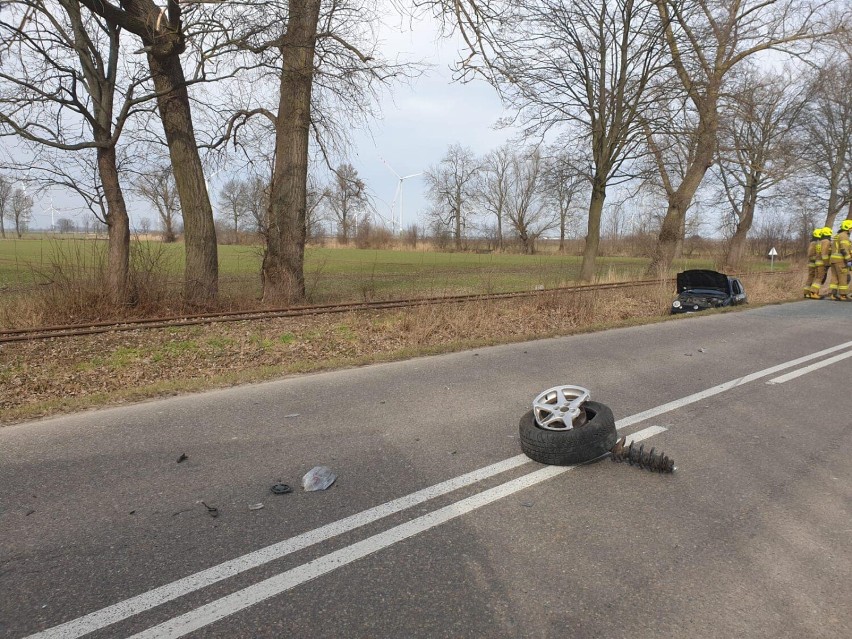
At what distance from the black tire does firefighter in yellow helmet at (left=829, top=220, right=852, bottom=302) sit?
16776 millimetres

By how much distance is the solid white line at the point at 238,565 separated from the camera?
2293 mm

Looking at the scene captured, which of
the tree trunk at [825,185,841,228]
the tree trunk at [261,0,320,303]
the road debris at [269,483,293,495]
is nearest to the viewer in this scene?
the road debris at [269,483,293,495]

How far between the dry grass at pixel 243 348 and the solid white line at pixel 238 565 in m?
3.57

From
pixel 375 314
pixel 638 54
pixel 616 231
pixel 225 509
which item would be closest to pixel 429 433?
pixel 225 509

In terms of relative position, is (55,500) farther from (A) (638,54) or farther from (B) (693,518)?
(A) (638,54)

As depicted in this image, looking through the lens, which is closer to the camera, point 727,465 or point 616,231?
point 727,465

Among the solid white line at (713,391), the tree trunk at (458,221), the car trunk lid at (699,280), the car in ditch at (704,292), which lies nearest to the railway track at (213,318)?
the car in ditch at (704,292)

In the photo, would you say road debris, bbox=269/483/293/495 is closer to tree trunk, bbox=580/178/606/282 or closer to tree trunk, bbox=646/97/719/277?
tree trunk, bbox=580/178/606/282

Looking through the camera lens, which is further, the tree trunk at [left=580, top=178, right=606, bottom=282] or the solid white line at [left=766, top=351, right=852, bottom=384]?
the tree trunk at [left=580, top=178, right=606, bottom=282]

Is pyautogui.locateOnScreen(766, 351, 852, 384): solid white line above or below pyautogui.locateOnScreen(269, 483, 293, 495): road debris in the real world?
above

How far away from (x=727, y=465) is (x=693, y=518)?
3.40 feet

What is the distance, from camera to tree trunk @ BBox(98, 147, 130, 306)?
10414mm

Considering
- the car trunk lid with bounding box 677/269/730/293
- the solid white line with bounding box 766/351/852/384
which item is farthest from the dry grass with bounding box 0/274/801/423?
→ the solid white line with bounding box 766/351/852/384

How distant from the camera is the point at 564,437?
3.93m
